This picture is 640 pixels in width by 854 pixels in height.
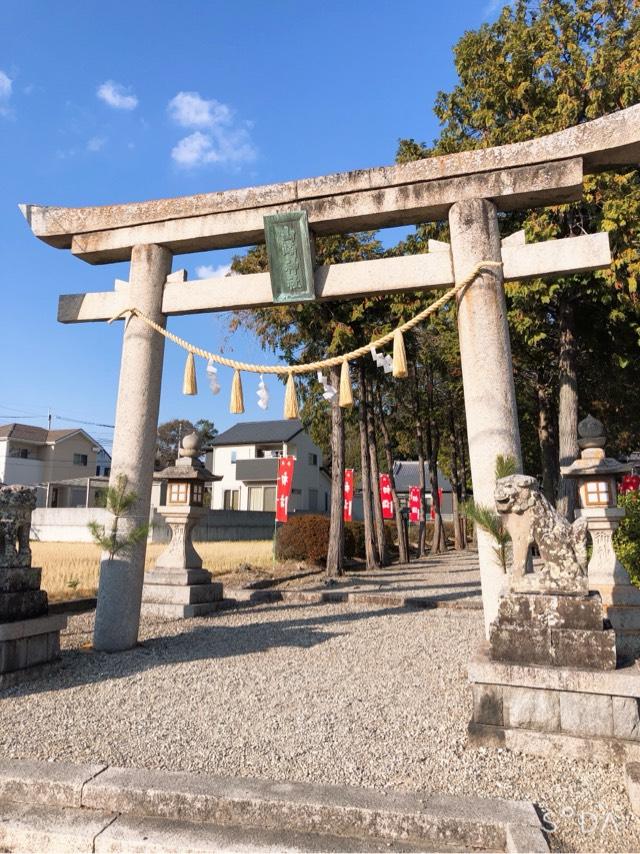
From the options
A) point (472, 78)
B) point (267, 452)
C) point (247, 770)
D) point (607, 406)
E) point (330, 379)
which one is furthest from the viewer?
point (267, 452)

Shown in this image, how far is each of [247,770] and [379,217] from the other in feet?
16.5

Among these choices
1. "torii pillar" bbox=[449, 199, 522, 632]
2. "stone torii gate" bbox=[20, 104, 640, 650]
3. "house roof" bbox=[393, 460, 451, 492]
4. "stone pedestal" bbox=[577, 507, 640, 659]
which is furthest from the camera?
"house roof" bbox=[393, 460, 451, 492]

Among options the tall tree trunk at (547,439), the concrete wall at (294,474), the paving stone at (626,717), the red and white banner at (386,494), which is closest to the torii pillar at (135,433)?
the paving stone at (626,717)

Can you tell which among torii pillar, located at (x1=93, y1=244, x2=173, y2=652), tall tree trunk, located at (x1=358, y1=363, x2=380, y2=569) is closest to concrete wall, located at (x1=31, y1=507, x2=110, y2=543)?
tall tree trunk, located at (x1=358, y1=363, x2=380, y2=569)

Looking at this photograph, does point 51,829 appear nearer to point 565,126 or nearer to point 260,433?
point 565,126

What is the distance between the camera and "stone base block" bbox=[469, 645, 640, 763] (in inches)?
131

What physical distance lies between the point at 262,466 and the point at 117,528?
2515 cm

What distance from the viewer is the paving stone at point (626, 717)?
333 centimetres

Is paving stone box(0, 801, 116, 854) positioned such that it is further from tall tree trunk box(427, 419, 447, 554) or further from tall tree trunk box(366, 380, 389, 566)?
tall tree trunk box(427, 419, 447, 554)

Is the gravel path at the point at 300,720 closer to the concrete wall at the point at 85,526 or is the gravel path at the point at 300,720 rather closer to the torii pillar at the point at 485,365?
the torii pillar at the point at 485,365

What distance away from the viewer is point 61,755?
3330mm

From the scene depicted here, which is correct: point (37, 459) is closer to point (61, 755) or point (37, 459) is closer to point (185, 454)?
point (185, 454)

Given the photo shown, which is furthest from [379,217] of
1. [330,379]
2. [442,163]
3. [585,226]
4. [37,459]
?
[37,459]

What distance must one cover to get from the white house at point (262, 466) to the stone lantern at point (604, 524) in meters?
24.0
